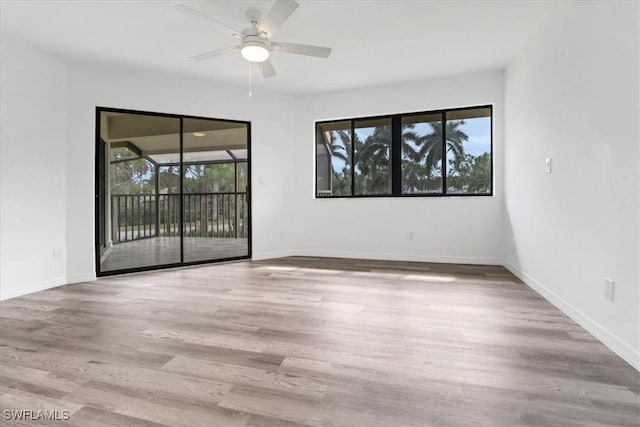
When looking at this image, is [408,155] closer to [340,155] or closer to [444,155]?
[444,155]

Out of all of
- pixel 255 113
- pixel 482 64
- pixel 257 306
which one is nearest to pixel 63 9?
pixel 255 113

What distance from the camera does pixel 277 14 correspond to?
2.47 meters

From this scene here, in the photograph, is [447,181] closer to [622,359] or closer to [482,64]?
[482,64]

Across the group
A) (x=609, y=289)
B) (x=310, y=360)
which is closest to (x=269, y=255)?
(x=310, y=360)

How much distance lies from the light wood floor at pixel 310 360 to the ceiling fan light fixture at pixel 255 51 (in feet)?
7.18

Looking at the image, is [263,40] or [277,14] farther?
[263,40]

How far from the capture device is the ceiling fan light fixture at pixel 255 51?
2.82 m

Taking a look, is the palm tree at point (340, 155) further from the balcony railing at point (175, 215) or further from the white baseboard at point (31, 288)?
the white baseboard at point (31, 288)

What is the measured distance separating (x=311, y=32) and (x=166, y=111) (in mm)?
2266

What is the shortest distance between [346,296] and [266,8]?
2613 millimetres

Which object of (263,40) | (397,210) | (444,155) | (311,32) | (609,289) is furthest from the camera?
(397,210)

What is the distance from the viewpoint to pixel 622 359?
71.6 inches
